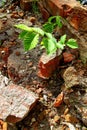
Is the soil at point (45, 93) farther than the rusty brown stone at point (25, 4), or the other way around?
the rusty brown stone at point (25, 4)

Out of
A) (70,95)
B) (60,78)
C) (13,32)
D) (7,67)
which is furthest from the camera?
(13,32)

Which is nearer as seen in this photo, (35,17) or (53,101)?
(53,101)

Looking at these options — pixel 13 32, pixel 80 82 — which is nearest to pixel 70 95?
pixel 80 82

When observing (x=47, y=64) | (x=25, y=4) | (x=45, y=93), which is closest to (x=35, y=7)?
(x=25, y=4)

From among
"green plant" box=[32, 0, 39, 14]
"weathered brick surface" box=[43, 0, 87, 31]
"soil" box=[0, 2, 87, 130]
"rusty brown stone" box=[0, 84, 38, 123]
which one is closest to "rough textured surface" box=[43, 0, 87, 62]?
"weathered brick surface" box=[43, 0, 87, 31]

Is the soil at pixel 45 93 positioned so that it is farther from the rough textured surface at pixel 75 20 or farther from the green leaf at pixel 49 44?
the green leaf at pixel 49 44

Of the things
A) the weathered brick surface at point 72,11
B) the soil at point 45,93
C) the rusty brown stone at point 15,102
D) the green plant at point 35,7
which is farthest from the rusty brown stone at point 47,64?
the green plant at point 35,7

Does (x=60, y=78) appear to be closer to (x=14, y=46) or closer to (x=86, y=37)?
(x=86, y=37)

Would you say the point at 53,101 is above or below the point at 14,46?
below
